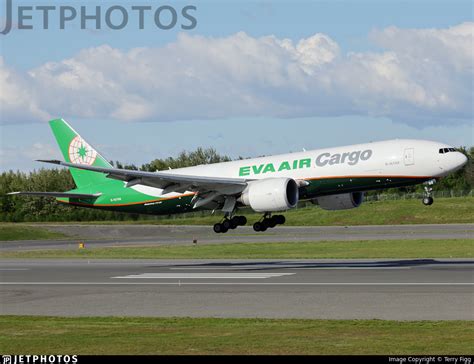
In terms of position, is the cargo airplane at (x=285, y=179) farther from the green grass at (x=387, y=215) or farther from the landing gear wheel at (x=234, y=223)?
the green grass at (x=387, y=215)

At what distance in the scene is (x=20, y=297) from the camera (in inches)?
1265

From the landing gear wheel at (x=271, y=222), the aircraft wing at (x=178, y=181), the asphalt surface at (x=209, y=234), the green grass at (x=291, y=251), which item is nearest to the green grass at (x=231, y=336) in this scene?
the aircraft wing at (x=178, y=181)

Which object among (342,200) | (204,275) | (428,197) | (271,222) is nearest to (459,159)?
(428,197)

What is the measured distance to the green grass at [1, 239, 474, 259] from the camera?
174ft

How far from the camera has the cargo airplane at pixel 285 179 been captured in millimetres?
42625

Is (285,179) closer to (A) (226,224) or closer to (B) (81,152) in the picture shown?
(A) (226,224)

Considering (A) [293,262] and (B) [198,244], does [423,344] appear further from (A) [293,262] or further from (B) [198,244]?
(B) [198,244]

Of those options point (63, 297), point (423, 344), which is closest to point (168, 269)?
point (63, 297)

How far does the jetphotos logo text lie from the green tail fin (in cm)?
1174

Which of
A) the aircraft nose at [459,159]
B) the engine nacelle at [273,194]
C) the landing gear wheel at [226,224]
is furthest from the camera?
the landing gear wheel at [226,224]

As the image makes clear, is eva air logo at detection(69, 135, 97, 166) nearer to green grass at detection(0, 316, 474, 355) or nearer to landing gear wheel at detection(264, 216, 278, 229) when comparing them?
landing gear wheel at detection(264, 216, 278, 229)

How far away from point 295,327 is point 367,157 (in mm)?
22300

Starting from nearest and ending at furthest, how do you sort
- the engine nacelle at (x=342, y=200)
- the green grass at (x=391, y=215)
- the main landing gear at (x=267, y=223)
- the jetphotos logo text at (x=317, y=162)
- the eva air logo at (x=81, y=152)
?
Answer: the jetphotos logo text at (x=317, y=162), the engine nacelle at (x=342, y=200), the main landing gear at (x=267, y=223), the eva air logo at (x=81, y=152), the green grass at (x=391, y=215)

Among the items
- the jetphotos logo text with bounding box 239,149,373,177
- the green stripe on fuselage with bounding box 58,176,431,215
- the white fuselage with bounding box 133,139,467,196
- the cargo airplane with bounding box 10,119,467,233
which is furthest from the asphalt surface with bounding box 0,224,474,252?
the white fuselage with bounding box 133,139,467,196
